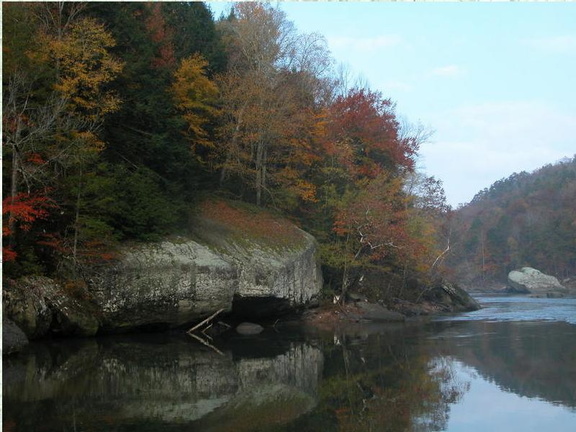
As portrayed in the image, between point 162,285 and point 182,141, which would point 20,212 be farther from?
point 182,141

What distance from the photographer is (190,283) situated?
2484 centimetres

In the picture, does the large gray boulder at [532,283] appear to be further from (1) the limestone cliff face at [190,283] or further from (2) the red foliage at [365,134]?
(1) the limestone cliff face at [190,283]

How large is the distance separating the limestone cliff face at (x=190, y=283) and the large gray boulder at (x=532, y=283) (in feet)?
174

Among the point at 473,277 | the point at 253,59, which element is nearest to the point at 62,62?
the point at 253,59

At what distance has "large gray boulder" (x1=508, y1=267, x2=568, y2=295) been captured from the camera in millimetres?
75688

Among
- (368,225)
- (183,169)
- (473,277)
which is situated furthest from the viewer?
(473,277)

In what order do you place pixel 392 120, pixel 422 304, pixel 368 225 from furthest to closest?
pixel 392 120 → pixel 422 304 → pixel 368 225

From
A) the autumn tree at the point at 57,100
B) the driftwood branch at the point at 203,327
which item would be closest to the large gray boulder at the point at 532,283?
the driftwood branch at the point at 203,327

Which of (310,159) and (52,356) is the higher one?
(310,159)

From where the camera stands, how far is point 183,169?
28.9 meters

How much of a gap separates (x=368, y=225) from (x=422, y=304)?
10.3m

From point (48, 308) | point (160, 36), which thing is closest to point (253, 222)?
point (160, 36)

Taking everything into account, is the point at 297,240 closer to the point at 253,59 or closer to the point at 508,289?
the point at 253,59

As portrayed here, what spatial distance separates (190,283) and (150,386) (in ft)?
35.1
